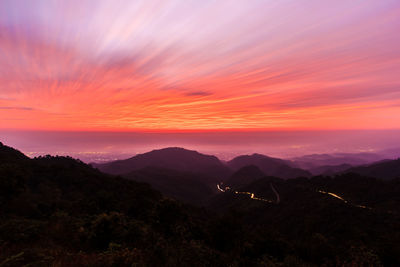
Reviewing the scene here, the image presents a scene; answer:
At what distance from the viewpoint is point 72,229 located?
14.5 metres

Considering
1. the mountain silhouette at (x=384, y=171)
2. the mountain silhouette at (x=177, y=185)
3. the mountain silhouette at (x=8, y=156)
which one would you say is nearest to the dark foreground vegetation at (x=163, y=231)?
the mountain silhouette at (x=8, y=156)

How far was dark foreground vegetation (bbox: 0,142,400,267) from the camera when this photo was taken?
9735 mm

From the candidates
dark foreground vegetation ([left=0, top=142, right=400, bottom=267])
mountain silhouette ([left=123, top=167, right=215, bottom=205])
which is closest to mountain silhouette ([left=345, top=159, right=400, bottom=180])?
dark foreground vegetation ([left=0, top=142, right=400, bottom=267])

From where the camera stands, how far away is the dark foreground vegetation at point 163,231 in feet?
31.9

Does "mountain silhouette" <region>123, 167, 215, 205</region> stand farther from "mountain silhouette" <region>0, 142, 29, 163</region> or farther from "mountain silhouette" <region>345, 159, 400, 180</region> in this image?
"mountain silhouette" <region>345, 159, 400, 180</region>

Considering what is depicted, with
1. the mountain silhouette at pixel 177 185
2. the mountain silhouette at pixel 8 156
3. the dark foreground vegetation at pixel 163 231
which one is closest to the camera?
the dark foreground vegetation at pixel 163 231

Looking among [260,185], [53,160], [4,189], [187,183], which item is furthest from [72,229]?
[187,183]

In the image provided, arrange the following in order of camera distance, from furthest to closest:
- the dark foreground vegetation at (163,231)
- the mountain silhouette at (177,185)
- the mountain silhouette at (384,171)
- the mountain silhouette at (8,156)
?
the mountain silhouette at (177,185)
the mountain silhouette at (384,171)
the mountain silhouette at (8,156)
the dark foreground vegetation at (163,231)

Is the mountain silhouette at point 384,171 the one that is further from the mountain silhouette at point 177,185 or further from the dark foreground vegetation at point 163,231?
the mountain silhouette at point 177,185

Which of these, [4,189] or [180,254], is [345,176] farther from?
[4,189]

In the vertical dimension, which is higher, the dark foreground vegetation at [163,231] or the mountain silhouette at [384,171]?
the dark foreground vegetation at [163,231]

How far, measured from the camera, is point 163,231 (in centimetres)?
2078

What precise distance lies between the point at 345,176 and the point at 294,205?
3678cm

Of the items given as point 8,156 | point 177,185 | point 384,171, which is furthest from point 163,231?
point 384,171
